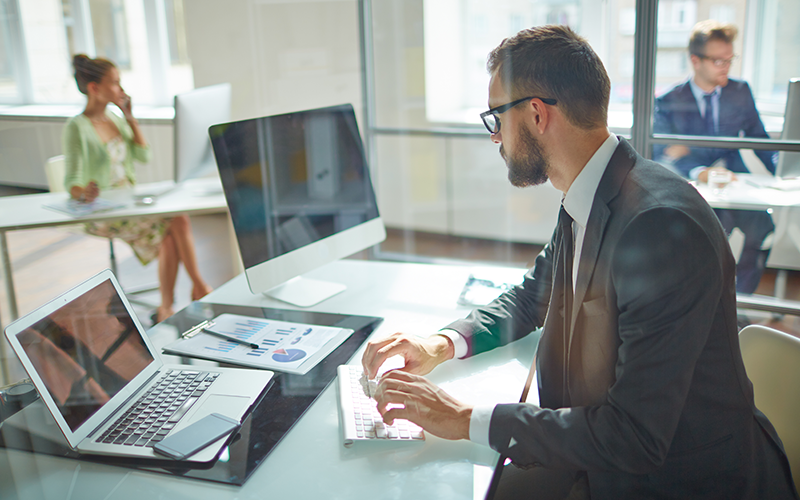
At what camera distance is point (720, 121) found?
261 centimetres

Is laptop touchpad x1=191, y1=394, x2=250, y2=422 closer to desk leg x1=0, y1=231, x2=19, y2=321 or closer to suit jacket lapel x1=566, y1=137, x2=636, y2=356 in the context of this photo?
suit jacket lapel x1=566, y1=137, x2=636, y2=356

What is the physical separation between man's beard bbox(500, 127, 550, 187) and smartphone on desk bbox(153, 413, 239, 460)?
2.15 feet

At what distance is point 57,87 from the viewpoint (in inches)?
77.9

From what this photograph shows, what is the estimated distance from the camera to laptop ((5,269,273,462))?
0.88 metres

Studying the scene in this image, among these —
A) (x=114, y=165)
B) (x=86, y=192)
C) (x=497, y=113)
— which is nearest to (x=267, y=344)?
(x=497, y=113)

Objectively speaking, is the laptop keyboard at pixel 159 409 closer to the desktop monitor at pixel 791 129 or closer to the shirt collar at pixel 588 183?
the shirt collar at pixel 588 183

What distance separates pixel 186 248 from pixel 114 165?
23.6 inches

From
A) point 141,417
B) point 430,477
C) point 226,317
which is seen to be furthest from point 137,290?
point 430,477

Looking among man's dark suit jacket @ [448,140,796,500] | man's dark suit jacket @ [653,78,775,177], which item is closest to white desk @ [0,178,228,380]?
man's dark suit jacket @ [448,140,796,500]

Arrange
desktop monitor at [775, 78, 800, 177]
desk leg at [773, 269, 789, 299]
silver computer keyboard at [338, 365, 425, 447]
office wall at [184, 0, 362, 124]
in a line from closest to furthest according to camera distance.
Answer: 1. silver computer keyboard at [338, 365, 425, 447]
2. desktop monitor at [775, 78, 800, 177]
3. desk leg at [773, 269, 789, 299]
4. office wall at [184, 0, 362, 124]

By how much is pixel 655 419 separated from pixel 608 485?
0.18m

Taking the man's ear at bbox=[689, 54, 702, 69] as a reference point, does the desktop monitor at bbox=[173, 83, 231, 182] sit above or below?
below

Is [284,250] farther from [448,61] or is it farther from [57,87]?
[448,61]

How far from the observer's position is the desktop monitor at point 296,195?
135cm
